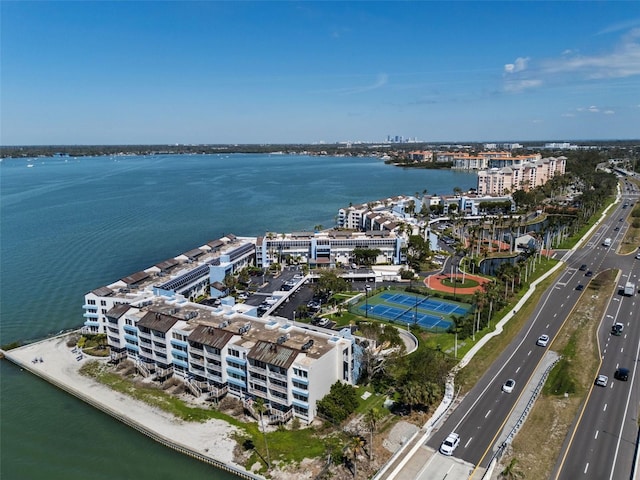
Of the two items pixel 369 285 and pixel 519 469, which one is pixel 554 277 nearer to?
pixel 369 285

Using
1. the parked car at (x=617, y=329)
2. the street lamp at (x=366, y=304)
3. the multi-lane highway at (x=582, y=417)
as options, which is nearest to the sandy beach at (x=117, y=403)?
the multi-lane highway at (x=582, y=417)

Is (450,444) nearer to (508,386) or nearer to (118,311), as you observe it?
(508,386)

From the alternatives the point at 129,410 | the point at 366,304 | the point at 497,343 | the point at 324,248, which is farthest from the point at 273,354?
the point at 324,248

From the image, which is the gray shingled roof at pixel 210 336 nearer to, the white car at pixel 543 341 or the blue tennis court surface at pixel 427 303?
the blue tennis court surface at pixel 427 303

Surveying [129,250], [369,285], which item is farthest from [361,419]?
[129,250]

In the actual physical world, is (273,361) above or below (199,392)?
above

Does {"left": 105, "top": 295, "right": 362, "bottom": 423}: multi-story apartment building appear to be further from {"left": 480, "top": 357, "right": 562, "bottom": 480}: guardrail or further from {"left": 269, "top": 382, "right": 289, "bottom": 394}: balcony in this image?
{"left": 480, "top": 357, "right": 562, "bottom": 480}: guardrail

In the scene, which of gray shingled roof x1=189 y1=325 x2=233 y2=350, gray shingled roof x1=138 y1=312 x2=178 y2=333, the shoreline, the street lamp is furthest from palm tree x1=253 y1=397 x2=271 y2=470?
the street lamp
